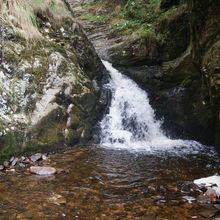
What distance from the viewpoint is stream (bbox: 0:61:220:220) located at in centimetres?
520

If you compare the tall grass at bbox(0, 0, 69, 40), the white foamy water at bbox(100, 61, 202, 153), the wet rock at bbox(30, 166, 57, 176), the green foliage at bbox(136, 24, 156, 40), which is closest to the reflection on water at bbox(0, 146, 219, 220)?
the wet rock at bbox(30, 166, 57, 176)

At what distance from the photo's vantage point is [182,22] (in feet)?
32.3

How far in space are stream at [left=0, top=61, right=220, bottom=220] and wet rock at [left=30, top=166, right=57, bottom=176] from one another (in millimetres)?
122

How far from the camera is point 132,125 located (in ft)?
31.4

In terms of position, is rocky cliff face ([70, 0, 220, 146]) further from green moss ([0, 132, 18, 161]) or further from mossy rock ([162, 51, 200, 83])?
green moss ([0, 132, 18, 161])

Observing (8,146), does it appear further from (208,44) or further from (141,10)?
(141,10)

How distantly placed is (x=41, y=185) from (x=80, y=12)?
13.0 metres

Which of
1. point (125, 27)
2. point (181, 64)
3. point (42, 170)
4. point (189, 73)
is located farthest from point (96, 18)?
point (42, 170)

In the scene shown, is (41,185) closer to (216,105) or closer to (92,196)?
(92,196)

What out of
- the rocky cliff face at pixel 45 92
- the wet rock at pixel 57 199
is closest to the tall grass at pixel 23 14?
the rocky cliff face at pixel 45 92

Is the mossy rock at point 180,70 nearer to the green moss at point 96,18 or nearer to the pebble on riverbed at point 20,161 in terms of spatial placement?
the pebble on riverbed at point 20,161

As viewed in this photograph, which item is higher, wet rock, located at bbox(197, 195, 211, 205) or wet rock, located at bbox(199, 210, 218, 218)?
wet rock, located at bbox(197, 195, 211, 205)

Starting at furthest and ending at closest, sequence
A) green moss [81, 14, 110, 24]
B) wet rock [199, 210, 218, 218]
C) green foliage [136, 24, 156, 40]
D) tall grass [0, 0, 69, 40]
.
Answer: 1. green moss [81, 14, 110, 24]
2. green foliage [136, 24, 156, 40]
3. tall grass [0, 0, 69, 40]
4. wet rock [199, 210, 218, 218]

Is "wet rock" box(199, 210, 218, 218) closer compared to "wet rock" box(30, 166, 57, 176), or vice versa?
"wet rock" box(199, 210, 218, 218)
